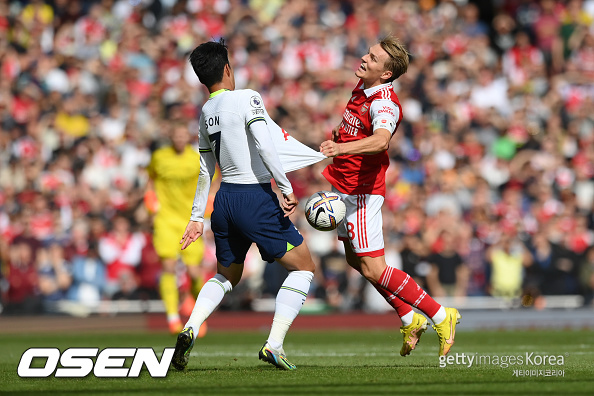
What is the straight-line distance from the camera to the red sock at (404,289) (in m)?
8.29

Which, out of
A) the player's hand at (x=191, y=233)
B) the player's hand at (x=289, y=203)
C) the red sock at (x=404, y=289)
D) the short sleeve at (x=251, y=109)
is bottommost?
the red sock at (x=404, y=289)

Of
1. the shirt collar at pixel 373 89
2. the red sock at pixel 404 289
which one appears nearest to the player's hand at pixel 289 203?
the red sock at pixel 404 289

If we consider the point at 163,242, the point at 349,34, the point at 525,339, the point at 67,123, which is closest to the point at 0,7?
the point at 67,123

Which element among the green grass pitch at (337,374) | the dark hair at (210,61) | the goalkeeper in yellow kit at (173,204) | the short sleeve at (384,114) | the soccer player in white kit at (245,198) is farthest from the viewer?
the goalkeeper in yellow kit at (173,204)

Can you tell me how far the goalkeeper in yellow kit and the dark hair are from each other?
16.3 feet

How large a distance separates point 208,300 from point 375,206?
170cm

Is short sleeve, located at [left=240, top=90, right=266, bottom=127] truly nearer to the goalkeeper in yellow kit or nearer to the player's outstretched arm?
the player's outstretched arm

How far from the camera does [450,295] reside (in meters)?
16.7

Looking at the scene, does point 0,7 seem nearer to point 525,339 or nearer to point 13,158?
point 13,158

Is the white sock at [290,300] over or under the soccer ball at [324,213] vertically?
under

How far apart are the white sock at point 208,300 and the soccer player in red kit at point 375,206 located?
1.20 metres

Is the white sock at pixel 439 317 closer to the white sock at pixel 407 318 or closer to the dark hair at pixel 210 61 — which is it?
the white sock at pixel 407 318

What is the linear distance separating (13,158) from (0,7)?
14.0ft

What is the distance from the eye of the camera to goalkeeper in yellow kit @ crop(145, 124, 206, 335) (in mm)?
12805
